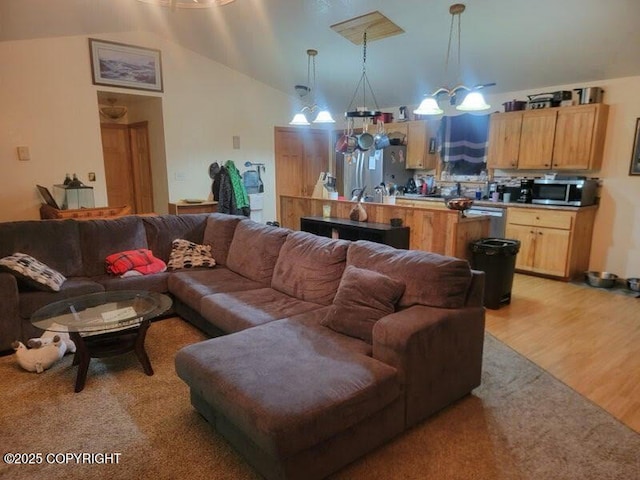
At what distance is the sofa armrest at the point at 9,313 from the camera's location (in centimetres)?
269

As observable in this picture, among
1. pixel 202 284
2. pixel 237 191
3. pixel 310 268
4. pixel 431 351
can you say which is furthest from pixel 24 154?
pixel 431 351

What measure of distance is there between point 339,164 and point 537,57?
4.03 m

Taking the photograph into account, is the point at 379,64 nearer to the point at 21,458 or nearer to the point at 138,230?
the point at 138,230

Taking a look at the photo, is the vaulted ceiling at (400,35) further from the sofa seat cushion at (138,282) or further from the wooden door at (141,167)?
the sofa seat cushion at (138,282)

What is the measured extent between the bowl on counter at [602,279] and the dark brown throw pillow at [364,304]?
3.52 metres

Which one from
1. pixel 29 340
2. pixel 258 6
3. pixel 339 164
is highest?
pixel 258 6

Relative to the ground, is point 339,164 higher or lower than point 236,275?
higher

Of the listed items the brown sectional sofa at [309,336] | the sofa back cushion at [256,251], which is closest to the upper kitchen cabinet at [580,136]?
the brown sectional sofa at [309,336]

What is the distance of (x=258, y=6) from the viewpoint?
436cm

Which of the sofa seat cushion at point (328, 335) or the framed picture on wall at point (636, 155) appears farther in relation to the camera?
the framed picture on wall at point (636, 155)

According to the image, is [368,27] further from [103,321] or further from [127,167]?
[127,167]

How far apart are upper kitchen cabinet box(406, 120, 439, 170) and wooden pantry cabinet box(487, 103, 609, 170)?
0.97 m

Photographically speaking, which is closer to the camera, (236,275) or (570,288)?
(236,275)

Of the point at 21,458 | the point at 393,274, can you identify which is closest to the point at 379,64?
the point at 393,274
